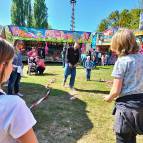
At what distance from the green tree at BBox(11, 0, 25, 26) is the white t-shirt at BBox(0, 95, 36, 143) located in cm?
5564

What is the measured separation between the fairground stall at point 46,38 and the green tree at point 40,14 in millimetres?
25694

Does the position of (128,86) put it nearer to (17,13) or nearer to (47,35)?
(47,35)

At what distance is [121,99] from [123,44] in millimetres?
612

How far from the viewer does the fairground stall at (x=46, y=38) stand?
30.5 m

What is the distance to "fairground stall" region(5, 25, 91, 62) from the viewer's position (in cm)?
3045

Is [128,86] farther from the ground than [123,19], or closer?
closer

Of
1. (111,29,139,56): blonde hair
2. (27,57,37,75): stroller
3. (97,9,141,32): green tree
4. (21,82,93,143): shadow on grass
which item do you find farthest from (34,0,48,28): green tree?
(111,29,139,56): blonde hair

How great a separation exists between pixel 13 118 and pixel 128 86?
7.03 feet

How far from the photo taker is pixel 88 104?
938 cm

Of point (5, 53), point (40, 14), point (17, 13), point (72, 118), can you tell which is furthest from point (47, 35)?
point (5, 53)

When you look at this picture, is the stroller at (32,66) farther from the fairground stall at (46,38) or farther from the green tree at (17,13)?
the green tree at (17,13)

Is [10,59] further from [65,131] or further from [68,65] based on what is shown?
[68,65]

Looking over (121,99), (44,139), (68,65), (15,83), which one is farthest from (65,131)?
(68,65)

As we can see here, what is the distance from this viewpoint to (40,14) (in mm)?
58406
